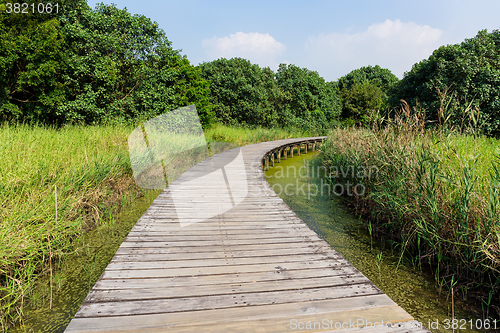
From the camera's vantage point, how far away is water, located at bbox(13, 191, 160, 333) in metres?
2.15

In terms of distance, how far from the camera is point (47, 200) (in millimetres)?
3010

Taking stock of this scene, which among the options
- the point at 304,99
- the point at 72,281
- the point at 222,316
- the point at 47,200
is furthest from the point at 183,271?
the point at 304,99

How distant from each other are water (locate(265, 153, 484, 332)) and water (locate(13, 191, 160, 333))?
295 cm

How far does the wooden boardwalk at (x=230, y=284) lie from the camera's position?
146 centimetres

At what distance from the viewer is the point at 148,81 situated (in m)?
12.3

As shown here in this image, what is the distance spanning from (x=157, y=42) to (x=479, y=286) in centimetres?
1407

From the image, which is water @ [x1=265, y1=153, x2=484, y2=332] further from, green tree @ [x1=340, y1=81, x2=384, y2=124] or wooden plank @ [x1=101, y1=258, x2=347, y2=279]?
green tree @ [x1=340, y1=81, x2=384, y2=124]

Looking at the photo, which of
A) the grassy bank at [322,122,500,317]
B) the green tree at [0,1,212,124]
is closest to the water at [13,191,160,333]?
the grassy bank at [322,122,500,317]

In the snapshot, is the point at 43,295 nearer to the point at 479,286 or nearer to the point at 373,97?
the point at 479,286

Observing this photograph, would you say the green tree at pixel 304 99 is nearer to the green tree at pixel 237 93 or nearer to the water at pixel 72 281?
the green tree at pixel 237 93

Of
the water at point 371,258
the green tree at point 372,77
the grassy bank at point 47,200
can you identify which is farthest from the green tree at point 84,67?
the green tree at point 372,77

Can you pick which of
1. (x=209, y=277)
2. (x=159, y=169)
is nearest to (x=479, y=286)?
(x=209, y=277)

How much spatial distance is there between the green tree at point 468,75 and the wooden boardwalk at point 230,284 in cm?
1141

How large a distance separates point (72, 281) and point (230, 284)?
1.92 meters
